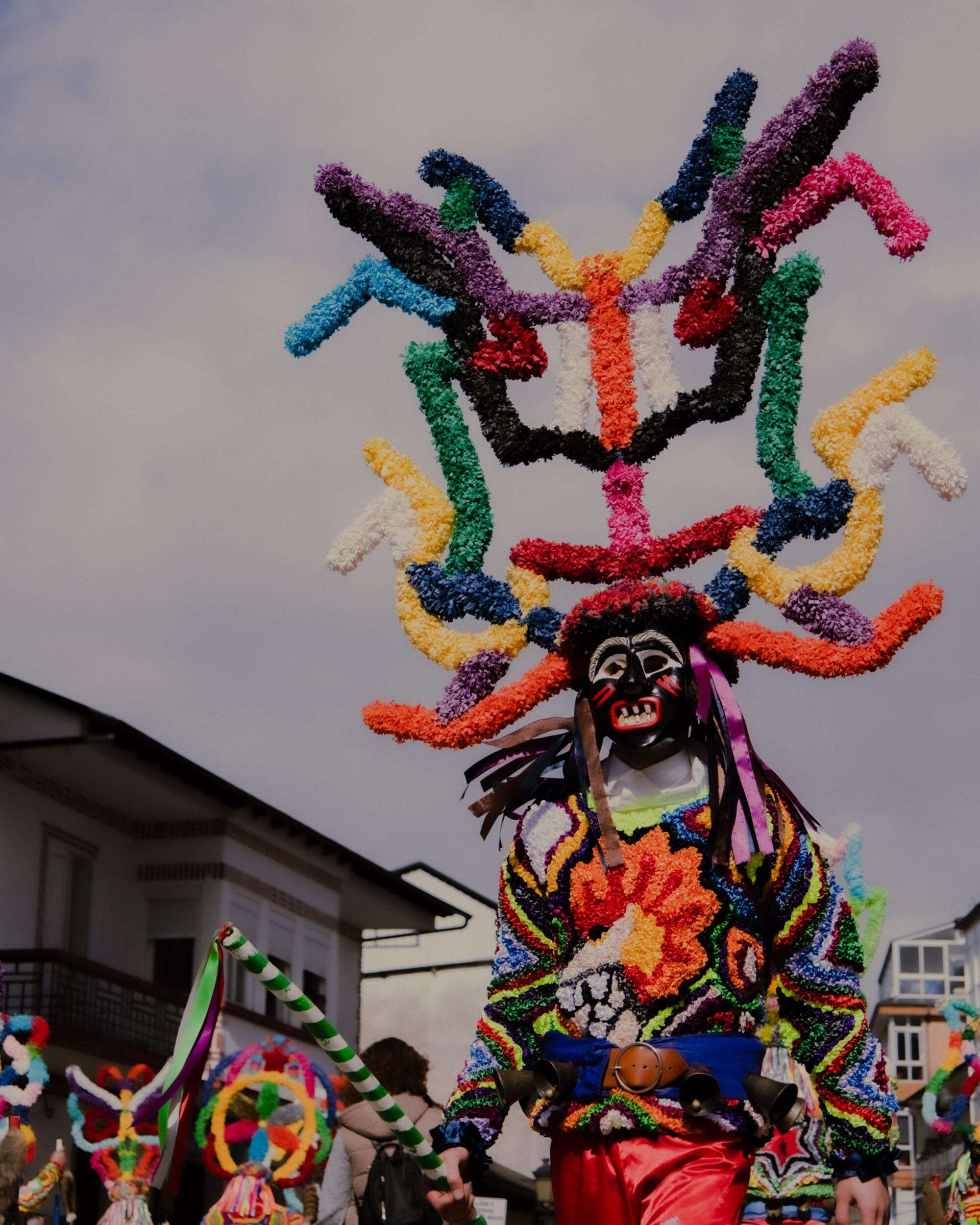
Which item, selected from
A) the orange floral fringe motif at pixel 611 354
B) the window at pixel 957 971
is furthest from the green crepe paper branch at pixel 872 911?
the window at pixel 957 971

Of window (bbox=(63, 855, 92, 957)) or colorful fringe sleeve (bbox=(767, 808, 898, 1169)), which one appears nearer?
colorful fringe sleeve (bbox=(767, 808, 898, 1169))

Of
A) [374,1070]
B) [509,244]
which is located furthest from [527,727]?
[374,1070]

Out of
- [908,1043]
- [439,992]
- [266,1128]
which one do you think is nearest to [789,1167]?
[266,1128]

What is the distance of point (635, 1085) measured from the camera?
5.30 metres

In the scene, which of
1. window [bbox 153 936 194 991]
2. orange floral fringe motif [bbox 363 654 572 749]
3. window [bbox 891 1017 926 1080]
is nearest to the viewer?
orange floral fringe motif [bbox 363 654 572 749]

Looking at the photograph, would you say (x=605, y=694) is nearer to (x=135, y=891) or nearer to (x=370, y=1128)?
(x=370, y=1128)

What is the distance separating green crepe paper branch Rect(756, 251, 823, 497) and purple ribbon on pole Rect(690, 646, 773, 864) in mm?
666

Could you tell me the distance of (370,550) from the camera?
6.57 metres

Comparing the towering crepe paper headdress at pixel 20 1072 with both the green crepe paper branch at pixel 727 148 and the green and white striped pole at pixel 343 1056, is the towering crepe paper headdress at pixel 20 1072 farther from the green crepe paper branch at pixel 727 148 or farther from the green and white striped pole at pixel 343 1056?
the green crepe paper branch at pixel 727 148

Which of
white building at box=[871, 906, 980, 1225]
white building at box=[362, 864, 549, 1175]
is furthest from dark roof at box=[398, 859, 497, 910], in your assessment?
white building at box=[871, 906, 980, 1225]

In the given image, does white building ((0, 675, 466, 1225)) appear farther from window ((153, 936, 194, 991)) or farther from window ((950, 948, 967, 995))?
window ((950, 948, 967, 995))

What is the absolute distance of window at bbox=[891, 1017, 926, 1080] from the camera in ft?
218

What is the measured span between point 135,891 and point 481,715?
2041 cm

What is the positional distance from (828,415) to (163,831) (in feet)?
68.0
